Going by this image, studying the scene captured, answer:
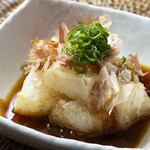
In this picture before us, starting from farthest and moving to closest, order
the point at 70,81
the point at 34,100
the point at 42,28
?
the point at 42,28, the point at 34,100, the point at 70,81

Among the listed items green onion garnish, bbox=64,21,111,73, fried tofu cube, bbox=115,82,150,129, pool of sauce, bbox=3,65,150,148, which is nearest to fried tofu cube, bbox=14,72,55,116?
pool of sauce, bbox=3,65,150,148

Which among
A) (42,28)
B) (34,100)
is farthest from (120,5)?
(34,100)

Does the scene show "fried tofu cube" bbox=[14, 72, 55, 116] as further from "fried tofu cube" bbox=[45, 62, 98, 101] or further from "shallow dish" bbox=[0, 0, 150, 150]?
"shallow dish" bbox=[0, 0, 150, 150]

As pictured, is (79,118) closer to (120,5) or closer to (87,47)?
(87,47)

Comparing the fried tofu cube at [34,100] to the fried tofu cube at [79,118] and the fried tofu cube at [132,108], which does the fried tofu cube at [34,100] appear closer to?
the fried tofu cube at [79,118]

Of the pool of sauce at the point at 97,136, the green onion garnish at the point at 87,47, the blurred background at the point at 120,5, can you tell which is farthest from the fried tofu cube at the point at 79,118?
the blurred background at the point at 120,5

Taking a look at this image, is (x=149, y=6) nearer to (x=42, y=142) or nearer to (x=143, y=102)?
(x=143, y=102)

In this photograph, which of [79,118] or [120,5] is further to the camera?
[120,5]

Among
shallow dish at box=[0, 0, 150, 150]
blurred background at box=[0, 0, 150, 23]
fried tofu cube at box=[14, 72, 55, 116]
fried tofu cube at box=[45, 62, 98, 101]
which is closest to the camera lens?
fried tofu cube at box=[45, 62, 98, 101]
